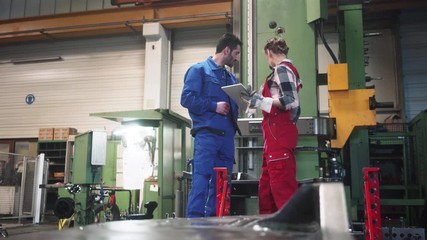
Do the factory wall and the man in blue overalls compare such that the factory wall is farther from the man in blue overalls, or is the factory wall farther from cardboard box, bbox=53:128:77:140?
the man in blue overalls

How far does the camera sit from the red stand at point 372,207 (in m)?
2.33

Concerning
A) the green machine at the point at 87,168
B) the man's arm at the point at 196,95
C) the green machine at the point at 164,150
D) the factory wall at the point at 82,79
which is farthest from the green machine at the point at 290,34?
the factory wall at the point at 82,79

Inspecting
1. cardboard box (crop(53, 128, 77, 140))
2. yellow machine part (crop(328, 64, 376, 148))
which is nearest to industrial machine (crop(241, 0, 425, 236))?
yellow machine part (crop(328, 64, 376, 148))

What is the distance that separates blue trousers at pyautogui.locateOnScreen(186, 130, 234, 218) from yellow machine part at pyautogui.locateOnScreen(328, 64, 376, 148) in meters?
1.01

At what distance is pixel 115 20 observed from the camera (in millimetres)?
9008

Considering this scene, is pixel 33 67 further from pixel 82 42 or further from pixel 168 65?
pixel 168 65

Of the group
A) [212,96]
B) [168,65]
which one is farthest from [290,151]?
[168,65]

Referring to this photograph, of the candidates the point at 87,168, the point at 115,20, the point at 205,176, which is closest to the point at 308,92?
the point at 205,176

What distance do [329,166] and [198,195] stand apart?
0.97 m

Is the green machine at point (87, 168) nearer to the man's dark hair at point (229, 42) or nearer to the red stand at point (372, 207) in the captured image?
the man's dark hair at point (229, 42)

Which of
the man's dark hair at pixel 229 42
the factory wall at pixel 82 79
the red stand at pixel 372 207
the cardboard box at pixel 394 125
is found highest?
the factory wall at pixel 82 79

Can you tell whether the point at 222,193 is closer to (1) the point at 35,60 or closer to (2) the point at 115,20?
(2) the point at 115,20

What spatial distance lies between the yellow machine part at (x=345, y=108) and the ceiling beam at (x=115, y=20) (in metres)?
5.30

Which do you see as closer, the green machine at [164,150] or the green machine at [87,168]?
the green machine at [87,168]
